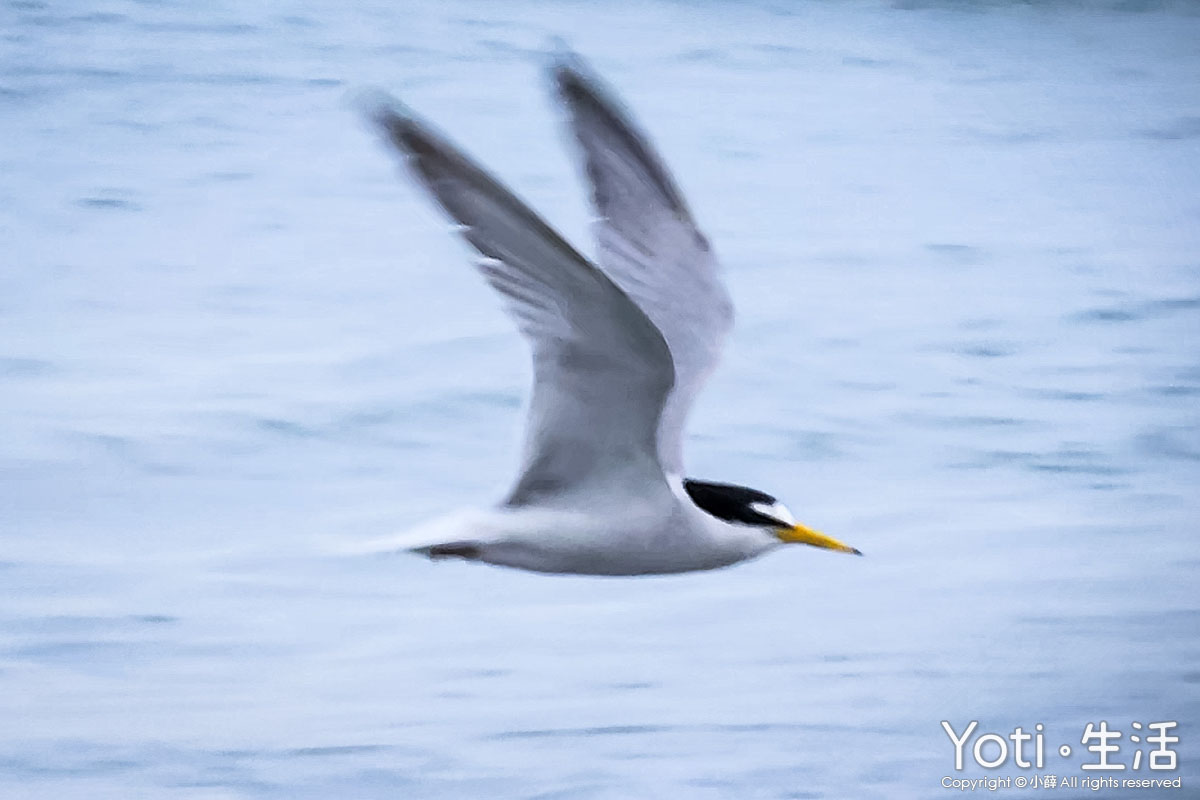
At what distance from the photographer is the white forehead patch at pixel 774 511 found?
225 centimetres

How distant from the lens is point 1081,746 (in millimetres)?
3209

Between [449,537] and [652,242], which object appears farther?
[652,242]

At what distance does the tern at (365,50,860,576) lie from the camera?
182cm

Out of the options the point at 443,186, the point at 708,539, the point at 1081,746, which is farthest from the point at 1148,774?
the point at 443,186

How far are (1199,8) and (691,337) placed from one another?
8.09ft

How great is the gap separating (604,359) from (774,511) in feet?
1.14

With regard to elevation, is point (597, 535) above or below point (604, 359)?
below

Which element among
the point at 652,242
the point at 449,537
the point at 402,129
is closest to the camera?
the point at 402,129

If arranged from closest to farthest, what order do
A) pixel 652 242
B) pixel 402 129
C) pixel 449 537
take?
1. pixel 402 129
2. pixel 449 537
3. pixel 652 242

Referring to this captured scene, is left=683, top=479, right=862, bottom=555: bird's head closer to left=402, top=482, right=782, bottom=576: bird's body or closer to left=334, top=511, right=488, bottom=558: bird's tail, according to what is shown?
left=402, top=482, right=782, bottom=576: bird's body

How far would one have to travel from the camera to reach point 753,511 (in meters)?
2.25

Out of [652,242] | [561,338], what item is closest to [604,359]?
[561,338]

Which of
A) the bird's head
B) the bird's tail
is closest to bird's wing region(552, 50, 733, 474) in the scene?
the bird's head

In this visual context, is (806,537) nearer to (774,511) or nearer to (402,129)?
(774,511)
